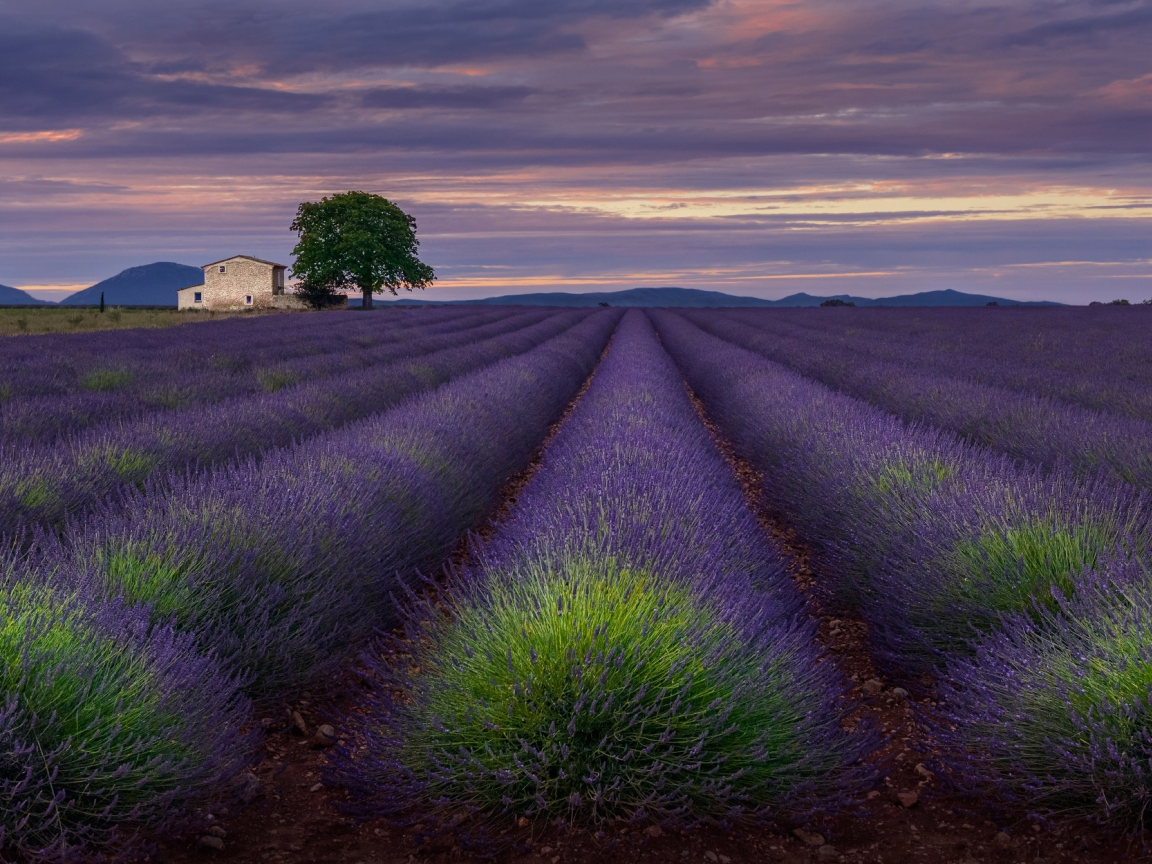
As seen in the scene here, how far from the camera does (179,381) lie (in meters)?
10.0

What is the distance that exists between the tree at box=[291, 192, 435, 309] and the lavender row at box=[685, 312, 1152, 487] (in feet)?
118

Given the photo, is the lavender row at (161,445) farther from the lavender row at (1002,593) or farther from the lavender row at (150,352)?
the lavender row at (1002,593)

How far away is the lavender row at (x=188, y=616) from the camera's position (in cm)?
215

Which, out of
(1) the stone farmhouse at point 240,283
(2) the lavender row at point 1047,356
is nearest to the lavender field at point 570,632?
(2) the lavender row at point 1047,356

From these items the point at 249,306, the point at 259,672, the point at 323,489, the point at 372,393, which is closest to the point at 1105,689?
the point at 259,672

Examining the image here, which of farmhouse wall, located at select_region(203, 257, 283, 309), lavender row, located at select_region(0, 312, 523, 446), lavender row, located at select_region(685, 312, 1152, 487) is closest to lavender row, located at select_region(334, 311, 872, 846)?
lavender row, located at select_region(685, 312, 1152, 487)

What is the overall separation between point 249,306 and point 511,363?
4002 cm

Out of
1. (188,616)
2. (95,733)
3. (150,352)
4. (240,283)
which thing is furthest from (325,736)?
(240,283)

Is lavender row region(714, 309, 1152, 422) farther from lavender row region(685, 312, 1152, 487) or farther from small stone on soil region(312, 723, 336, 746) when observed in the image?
small stone on soil region(312, 723, 336, 746)

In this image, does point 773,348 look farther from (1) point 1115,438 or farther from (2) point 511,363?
(1) point 1115,438

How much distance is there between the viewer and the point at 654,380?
1055 cm

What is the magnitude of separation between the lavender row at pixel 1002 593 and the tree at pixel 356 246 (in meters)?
42.1

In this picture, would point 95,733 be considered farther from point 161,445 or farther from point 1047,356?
point 1047,356

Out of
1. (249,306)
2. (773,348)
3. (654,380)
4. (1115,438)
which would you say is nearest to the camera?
(1115,438)
